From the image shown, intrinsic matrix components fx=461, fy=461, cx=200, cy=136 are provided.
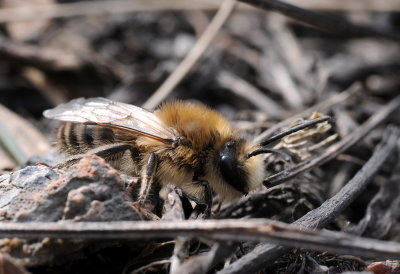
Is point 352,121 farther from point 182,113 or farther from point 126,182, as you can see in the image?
point 126,182

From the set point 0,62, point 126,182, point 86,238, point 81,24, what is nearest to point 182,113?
point 126,182

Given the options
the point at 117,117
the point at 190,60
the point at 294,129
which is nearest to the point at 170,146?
the point at 117,117

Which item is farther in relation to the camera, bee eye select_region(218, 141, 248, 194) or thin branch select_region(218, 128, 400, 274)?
bee eye select_region(218, 141, 248, 194)

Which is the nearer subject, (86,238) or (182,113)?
(86,238)

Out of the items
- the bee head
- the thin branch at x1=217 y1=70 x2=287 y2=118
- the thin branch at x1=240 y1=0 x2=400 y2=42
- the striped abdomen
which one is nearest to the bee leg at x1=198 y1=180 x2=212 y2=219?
the bee head

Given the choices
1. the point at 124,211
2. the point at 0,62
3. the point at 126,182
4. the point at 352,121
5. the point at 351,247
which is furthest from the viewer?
the point at 0,62

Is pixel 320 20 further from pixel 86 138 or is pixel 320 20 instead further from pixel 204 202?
pixel 86 138

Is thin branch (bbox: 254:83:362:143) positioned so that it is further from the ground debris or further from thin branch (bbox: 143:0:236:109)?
the ground debris
